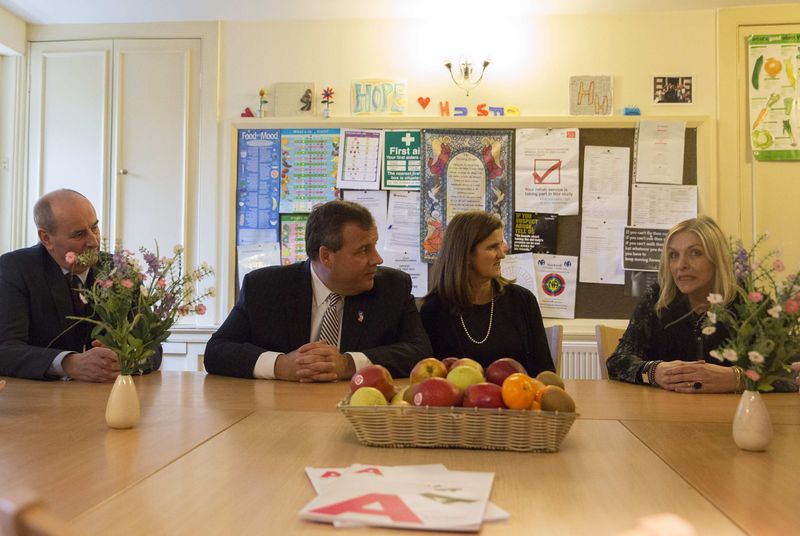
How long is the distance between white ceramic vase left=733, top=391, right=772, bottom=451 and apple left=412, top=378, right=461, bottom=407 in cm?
51

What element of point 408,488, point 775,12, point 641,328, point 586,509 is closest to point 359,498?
point 408,488

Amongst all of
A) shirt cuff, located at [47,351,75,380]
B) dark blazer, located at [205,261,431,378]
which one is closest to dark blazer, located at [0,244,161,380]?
shirt cuff, located at [47,351,75,380]

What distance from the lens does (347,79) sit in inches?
170

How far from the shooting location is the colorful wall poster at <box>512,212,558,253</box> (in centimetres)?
420

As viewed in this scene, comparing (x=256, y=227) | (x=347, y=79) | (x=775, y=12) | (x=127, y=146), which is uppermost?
(x=775, y=12)

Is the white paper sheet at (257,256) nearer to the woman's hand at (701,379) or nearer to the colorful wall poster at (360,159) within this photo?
the colorful wall poster at (360,159)

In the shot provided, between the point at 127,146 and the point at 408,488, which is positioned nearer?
the point at 408,488

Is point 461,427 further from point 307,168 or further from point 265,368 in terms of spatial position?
point 307,168

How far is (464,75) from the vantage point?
13.8 feet

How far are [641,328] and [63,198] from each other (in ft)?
6.78

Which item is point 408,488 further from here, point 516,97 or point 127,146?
point 127,146

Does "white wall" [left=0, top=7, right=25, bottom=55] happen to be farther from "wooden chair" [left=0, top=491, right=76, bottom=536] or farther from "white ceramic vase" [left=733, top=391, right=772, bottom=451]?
"wooden chair" [left=0, top=491, right=76, bottom=536]

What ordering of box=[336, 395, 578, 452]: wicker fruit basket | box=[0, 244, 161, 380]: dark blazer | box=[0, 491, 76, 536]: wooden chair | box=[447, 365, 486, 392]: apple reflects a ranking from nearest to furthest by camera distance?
1. box=[0, 491, 76, 536]: wooden chair
2. box=[336, 395, 578, 452]: wicker fruit basket
3. box=[447, 365, 486, 392]: apple
4. box=[0, 244, 161, 380]: dark blazer

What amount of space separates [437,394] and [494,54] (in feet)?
10.4
